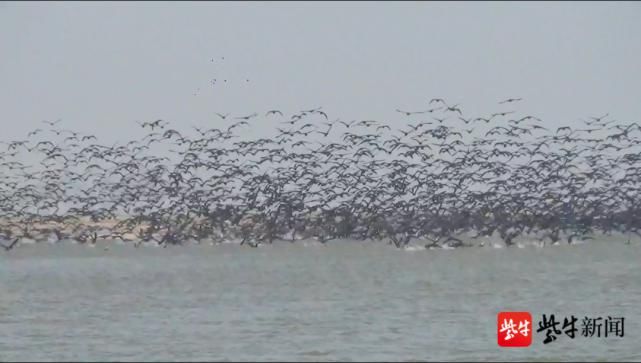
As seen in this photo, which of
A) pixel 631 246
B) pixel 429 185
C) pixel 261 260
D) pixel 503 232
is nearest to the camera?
pixel 261 260

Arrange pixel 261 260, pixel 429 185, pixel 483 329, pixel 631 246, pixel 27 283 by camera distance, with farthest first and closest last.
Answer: pixel 429 185, pixel 631 246, pixel 261 260, pixel 27 283, pixel 483 329

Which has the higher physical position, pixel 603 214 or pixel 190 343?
pixel 603 214

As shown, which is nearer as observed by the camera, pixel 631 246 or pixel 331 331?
pixel 331 331

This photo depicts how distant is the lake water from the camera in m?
22.2

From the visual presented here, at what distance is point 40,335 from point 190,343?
394 cm

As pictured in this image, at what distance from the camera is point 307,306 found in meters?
33.7

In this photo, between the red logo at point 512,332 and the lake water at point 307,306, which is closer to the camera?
the red logo at point 512,332

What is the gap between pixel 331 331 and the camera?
26047 mm

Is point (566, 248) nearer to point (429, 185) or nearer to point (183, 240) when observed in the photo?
point (429, 185)

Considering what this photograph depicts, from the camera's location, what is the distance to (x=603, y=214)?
92.1 metres

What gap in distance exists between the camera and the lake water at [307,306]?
2223 cm

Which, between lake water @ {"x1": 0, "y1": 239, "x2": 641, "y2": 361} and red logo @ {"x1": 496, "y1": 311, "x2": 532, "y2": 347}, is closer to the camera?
red logo @ {"x1": 496, "y1": 311, "x2": 532, "y2": 347}

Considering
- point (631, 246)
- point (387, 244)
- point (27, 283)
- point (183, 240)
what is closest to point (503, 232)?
point (387, 244)

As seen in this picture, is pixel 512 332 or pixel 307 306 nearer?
pixel 512 332
